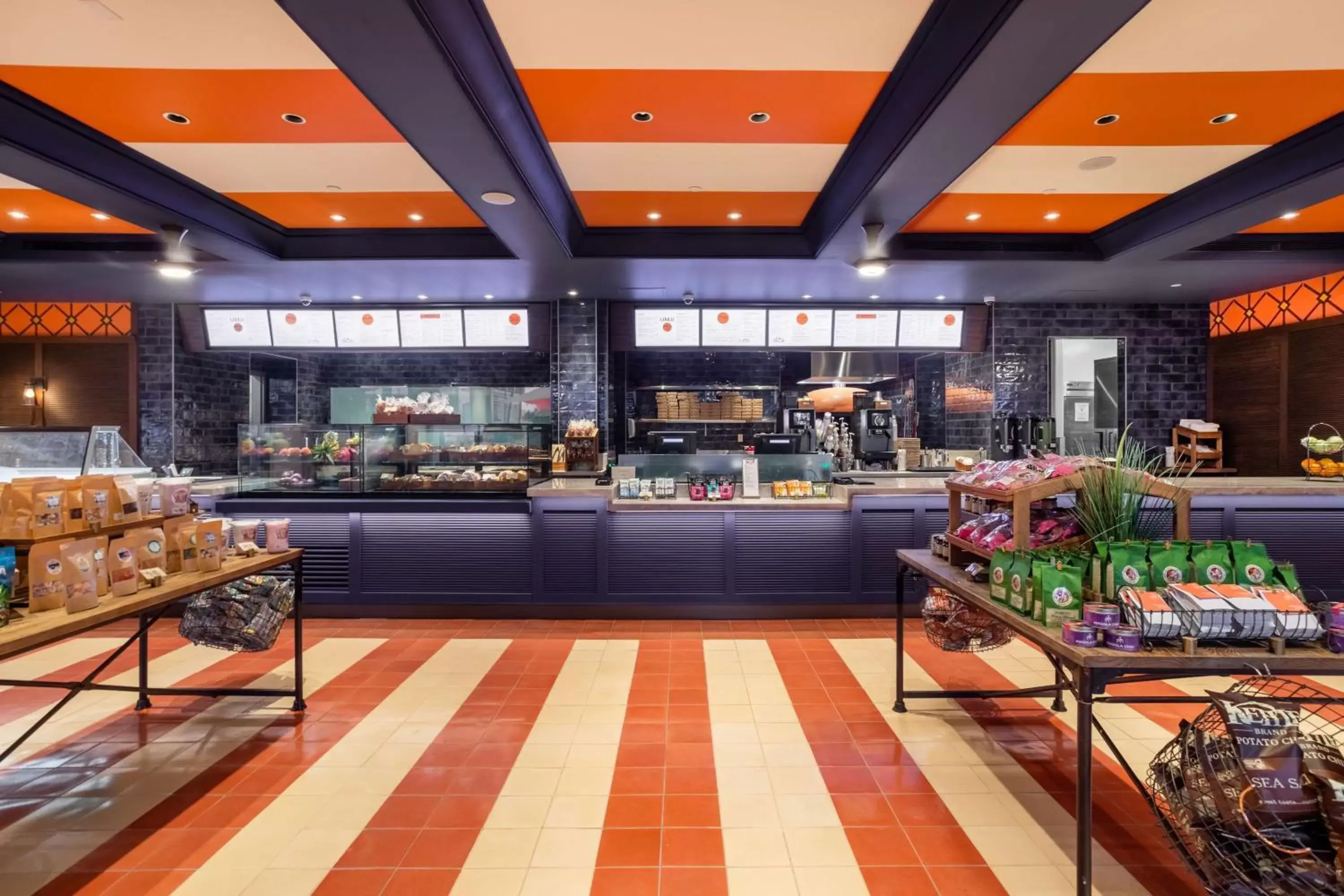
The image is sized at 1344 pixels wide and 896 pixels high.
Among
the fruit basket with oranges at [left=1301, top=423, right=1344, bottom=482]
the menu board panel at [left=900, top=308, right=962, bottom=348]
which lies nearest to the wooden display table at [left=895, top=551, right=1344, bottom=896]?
the fruit basket with oranges at [left=1301, top=423, right=1344, bottom=482]

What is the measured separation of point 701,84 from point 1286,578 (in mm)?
2867

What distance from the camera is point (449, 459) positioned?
5.00 meters

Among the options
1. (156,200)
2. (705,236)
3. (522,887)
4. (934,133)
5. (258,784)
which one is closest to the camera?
(522,887)

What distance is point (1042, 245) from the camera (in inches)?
197

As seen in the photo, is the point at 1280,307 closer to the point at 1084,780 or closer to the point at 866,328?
the point at 866,328

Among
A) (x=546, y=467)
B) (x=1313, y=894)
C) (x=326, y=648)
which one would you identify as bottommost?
(x=326, y=648)

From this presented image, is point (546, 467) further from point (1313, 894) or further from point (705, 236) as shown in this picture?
point (1313, 894)

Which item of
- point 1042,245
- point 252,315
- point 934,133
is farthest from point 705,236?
point 252,315

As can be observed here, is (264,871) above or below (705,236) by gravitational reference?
below

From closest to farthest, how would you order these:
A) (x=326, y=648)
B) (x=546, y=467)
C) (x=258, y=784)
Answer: (x=258, y=784) → (x=326, y=648) → (x=546, y=467)

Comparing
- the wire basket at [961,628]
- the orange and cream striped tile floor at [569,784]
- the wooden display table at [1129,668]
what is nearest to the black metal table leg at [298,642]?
the orange and cream striped tile floor at [569,784]

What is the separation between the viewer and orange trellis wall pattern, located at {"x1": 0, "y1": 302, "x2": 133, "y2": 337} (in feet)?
22.6

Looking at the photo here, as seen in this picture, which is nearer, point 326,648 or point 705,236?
point 326,648

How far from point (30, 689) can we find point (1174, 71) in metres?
6.49
